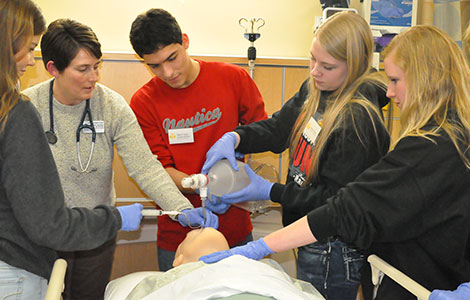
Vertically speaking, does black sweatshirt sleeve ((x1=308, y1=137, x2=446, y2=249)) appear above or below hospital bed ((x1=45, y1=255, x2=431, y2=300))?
above

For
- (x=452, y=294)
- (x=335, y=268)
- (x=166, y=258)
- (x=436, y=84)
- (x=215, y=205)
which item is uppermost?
(x=436, y=84)

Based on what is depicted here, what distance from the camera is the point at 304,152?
5.55 ft

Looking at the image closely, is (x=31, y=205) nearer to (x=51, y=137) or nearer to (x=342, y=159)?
(x=51, y=137)

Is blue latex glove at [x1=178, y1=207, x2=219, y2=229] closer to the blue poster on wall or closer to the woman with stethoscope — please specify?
the woman with stethoscope

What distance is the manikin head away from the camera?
168 centimetres

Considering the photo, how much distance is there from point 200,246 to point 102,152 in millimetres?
603

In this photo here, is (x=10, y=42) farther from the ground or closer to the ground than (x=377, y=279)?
farther from the ground

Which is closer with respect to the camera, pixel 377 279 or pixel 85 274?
pixel 377 279

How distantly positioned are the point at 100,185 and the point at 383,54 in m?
1.26

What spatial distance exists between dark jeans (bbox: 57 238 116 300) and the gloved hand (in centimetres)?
56

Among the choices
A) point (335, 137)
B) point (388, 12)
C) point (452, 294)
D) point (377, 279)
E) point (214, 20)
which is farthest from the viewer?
point (214, 20)

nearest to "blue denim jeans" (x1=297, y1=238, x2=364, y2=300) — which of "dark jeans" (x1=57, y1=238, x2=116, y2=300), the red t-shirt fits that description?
the red t-shirt

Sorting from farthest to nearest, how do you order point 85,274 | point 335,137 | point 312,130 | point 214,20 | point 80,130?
point 214,20 → point 85,274 → point 80,130 → point 312,130 → point 335,137

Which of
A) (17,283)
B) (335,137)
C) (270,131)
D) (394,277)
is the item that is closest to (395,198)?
(394,277)
